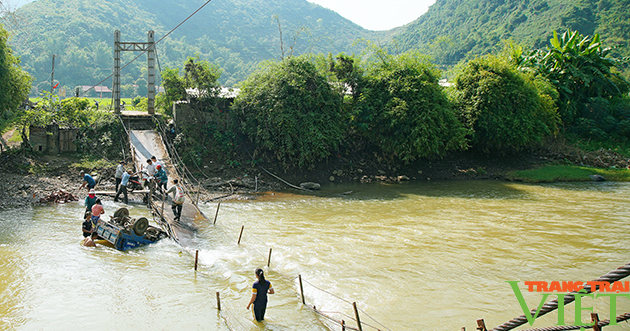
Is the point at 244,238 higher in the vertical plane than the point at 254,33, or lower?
lower

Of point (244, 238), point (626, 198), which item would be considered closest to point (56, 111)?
point (244, 238)

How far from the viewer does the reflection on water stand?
8.29m

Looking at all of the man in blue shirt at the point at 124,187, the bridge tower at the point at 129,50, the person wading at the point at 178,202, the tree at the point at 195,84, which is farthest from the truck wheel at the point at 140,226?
the bridge tower at the point at 129,50

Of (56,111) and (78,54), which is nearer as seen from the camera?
(56,111)

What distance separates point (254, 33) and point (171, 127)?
287 feet

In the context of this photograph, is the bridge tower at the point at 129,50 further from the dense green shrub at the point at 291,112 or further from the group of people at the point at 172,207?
the group of people at the point at 172,207

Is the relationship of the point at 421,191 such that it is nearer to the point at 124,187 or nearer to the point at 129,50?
the point at 124,187

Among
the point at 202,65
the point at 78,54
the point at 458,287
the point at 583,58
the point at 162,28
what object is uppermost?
the point at 162,28

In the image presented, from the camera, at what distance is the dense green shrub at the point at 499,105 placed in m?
23.5

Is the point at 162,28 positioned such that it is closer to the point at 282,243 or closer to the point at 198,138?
the point at 198,138

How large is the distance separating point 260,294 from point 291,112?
14.5 meters

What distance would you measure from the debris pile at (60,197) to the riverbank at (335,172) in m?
0.46

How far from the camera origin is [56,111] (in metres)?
20.9

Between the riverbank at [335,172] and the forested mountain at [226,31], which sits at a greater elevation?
the forested mountain at [226,31]
